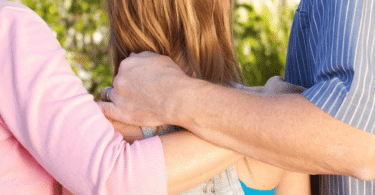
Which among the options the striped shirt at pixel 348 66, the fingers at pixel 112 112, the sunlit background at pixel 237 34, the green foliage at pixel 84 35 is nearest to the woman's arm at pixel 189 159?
the fingers at pixel 112 112

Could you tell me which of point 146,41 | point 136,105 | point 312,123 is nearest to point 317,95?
point 312,123

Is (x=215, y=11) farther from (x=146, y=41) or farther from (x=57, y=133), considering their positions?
(x=57, y=133)

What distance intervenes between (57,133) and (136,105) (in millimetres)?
308

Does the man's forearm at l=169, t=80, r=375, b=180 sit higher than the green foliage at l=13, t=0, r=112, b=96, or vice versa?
the man's forearm at l=169, t=80, r=375, b=180

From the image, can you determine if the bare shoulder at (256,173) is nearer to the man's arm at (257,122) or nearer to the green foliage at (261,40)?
the man's arm at (257,122)

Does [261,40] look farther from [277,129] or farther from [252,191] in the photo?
[277,129]

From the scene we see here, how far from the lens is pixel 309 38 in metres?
1.47

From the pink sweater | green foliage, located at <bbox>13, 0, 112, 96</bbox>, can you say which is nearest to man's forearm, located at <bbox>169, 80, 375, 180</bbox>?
the pink sweater

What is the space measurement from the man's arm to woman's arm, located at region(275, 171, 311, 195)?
14.7 inches

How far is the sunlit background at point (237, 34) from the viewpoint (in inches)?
173

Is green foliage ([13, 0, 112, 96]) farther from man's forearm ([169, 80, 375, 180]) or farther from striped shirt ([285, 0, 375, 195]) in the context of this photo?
striped shirt ([285, 0, 375, 195])

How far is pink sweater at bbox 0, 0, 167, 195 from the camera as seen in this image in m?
1.01

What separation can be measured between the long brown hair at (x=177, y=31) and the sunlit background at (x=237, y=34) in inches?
116

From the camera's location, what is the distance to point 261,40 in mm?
4523
